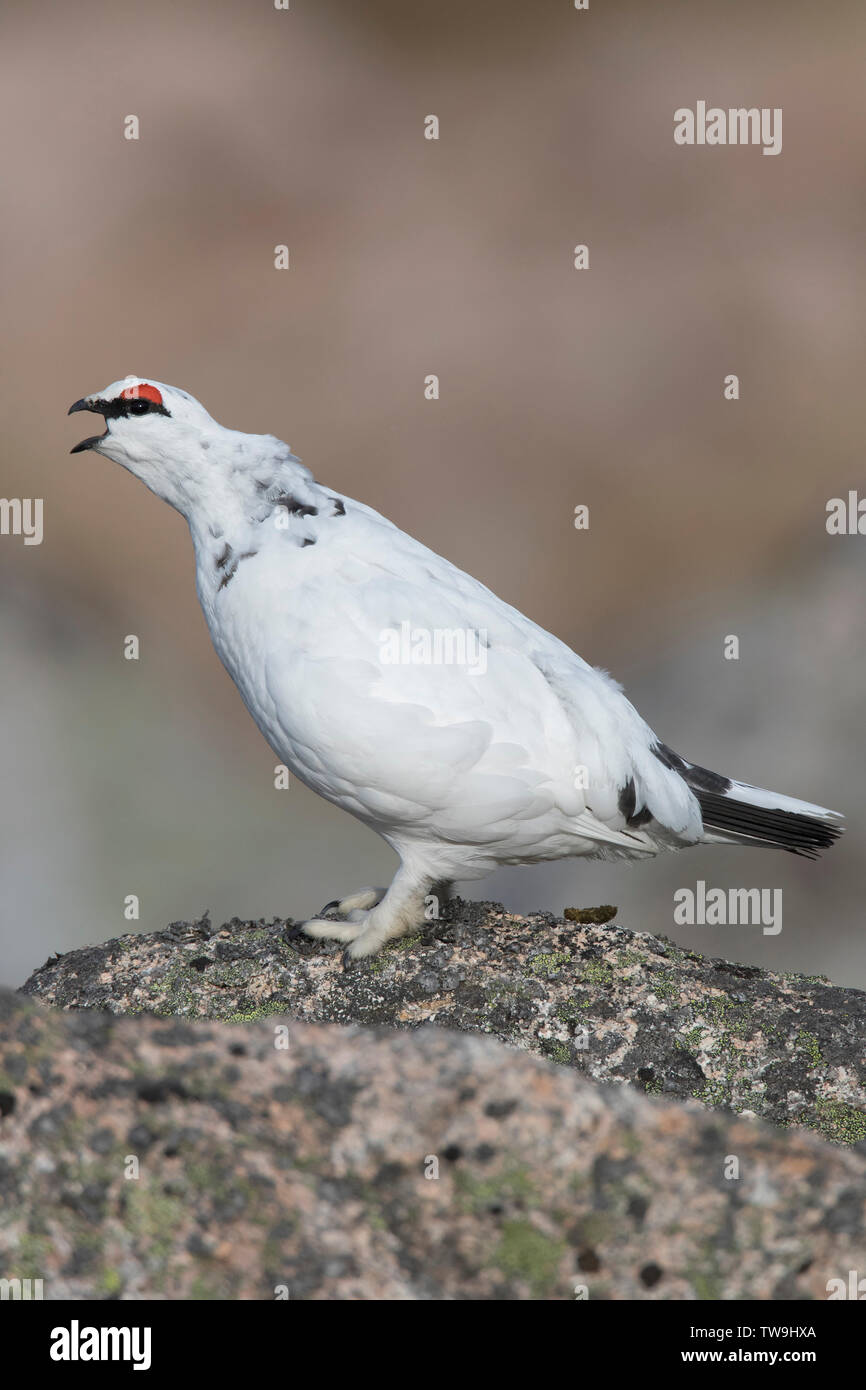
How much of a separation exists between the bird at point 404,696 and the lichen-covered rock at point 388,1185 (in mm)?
1434

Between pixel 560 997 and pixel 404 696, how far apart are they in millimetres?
918

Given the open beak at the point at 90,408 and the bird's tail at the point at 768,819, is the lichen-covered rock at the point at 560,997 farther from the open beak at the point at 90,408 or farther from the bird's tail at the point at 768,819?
the open beak at the point at 90,408

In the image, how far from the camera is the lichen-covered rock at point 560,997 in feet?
9.48

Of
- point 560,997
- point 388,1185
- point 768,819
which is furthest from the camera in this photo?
point 768,819

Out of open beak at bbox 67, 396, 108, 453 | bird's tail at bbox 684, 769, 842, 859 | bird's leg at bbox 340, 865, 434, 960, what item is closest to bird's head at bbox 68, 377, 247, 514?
open beak at bbox 67, 396, 108, 453

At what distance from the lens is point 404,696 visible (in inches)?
122

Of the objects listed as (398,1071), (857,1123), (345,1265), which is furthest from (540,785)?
(345,1265)

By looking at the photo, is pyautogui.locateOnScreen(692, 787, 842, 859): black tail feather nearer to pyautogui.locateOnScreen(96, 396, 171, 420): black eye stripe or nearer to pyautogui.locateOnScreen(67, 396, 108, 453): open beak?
pyautogui.locateOnScreen(96, 396, 171, 420): black eye stripe

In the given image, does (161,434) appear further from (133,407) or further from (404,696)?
(404,696)

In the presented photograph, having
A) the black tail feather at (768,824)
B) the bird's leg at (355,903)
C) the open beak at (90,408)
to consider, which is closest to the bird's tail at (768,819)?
the black tail feather at (768,824)

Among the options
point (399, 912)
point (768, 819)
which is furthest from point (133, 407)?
point (768, 819)

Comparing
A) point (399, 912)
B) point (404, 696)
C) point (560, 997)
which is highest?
point (404, 696)

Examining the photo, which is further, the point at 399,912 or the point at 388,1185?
the point at 399,912

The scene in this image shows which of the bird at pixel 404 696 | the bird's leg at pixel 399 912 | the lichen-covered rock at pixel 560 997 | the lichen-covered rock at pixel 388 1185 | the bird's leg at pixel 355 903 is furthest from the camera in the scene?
the bird's leg at pixel 355 903
